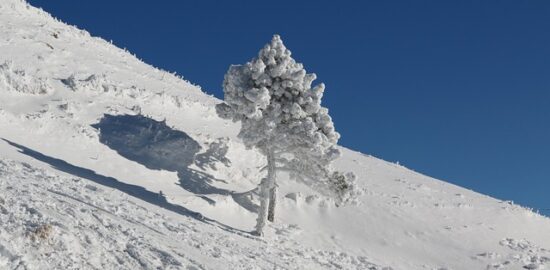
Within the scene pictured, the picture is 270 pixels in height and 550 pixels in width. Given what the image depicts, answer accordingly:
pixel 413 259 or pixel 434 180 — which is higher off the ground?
pixel 434 180

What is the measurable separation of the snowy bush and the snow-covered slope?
7 cm

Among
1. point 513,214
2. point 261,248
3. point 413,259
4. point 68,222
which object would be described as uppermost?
point 513,214

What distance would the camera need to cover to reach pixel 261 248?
24.7m

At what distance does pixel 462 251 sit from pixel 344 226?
20.8 ft

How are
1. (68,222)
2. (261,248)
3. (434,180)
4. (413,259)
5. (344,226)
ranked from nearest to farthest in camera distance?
(68,222) → (261,248) → (413,259) → (344,226) → (434,180)

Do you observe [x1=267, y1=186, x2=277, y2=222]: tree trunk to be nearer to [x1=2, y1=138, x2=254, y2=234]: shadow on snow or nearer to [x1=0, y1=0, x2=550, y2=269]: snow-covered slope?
[x1=0, y1=0, x2=550, y2=269]: snow-covered slope

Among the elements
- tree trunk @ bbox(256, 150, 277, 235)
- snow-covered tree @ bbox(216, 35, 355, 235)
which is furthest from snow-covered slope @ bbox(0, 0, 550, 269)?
snow-covered tree @ bbox(216, 35, 355, 235)

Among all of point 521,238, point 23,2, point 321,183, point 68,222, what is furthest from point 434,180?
point 23,2

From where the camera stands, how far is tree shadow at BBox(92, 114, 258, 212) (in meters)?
32.6

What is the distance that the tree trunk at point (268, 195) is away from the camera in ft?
92.6

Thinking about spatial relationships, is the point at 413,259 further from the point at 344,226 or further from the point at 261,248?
the point at 261,248

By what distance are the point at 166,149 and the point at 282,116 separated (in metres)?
8.79

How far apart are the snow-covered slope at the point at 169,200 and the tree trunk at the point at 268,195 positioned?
868mm

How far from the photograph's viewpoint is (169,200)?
28.2 metres
